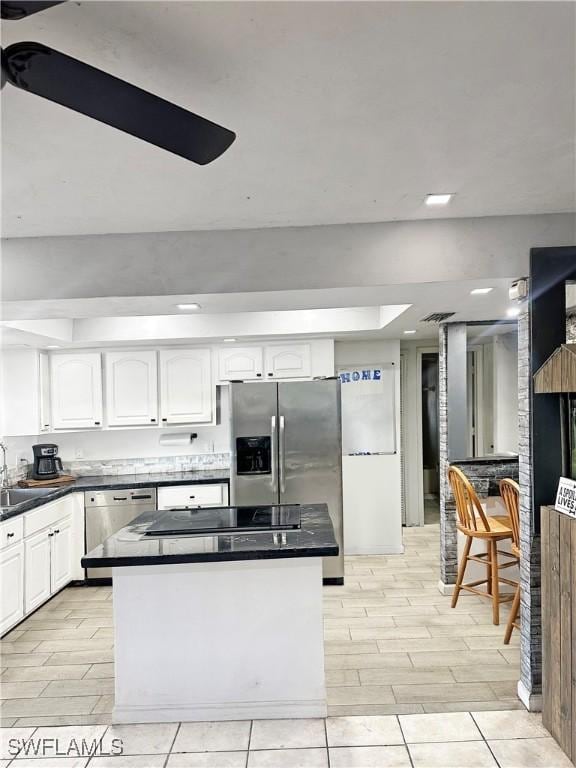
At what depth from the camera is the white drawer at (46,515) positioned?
162 inches

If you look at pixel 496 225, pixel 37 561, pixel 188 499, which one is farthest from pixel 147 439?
pixel 496 225

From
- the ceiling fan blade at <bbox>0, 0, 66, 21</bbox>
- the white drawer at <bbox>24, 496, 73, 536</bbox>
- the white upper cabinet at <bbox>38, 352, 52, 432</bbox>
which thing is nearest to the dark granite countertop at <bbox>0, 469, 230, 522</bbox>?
the white drawer at <bbox>24, 496, 73, 536</bbox>

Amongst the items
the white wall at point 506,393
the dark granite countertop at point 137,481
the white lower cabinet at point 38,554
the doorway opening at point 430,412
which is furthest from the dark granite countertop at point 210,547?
the doorway opening at point 430,412

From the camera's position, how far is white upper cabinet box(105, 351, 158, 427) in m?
5.24

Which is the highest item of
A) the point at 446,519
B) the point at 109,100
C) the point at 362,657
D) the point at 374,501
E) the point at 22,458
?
the point at 109,100

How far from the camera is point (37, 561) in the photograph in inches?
167

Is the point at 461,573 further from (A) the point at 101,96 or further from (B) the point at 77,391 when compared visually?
(A) the point at 101,96

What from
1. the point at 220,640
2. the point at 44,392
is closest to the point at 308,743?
the point at 220,640

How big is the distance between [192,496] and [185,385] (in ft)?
3.40

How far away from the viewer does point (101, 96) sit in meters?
1.03

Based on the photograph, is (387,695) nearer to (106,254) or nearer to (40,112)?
(106,254)

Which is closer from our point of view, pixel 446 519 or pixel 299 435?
pixel 446 519

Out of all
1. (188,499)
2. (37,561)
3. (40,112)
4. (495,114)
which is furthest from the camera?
(188,499)

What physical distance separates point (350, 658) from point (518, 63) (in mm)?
3134
